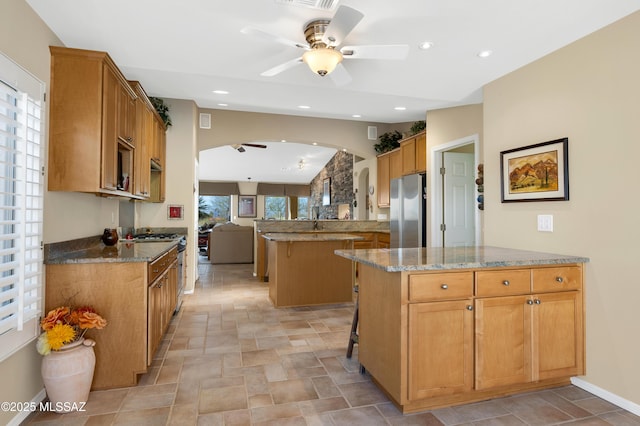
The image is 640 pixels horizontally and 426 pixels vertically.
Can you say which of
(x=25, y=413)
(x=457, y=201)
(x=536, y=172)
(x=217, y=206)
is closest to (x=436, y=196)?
(x=457, y=201)

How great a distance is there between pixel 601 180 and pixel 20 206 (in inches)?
140

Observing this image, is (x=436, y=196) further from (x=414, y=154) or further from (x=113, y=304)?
(x=113, y=304)

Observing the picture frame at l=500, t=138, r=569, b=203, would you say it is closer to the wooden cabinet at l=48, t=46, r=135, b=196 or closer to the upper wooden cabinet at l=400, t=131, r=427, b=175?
the upper wooden cabinet at l=400, t=131, r=427, b=175

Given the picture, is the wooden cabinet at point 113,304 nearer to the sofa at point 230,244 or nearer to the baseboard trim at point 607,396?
the baseboard trim at point 607,396

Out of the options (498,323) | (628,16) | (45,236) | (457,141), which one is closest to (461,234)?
(457,141)

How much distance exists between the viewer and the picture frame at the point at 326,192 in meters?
10.8

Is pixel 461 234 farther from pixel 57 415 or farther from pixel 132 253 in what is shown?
pixel 57 415

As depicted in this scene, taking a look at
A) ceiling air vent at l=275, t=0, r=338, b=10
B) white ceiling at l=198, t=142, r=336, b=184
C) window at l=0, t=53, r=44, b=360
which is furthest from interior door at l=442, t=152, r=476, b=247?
white ceiling at l=198, t=142, r=336, b=184

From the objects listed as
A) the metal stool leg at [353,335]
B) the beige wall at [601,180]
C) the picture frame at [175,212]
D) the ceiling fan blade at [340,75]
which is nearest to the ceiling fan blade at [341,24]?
the ceiling fan blade at [340,75]

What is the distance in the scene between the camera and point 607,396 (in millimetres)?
2324

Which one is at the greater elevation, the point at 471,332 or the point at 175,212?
the point at 175,212

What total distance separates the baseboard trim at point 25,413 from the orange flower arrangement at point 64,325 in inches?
13.2

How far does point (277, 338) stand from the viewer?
11.2 ft

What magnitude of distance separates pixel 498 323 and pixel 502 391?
1.56 feet
